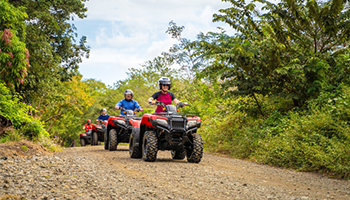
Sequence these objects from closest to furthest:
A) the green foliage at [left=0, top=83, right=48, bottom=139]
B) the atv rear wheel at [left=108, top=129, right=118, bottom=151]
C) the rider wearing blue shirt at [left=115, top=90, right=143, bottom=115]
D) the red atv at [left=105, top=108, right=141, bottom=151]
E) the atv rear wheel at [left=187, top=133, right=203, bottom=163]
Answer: the atv rear wheel at [left=187, top=133, right=203, bottom=163]
the green foliage at [left=0, top=83, right=48, bottom=139]
the red atv at [left=105, top=108, right=141, bottom=151]
the atv rear wheel at [left=108, top=129, right=118, bottom=151]
the rider wearing blue shirt at [left=115, top=90, right=143, bottom=115]

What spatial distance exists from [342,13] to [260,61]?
2953 mm

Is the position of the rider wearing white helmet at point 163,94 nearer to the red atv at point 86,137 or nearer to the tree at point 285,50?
the tree at point 285,50

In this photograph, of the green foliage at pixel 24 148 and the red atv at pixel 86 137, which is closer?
the green foliage at pixel 24 148

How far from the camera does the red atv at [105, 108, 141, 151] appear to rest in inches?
489

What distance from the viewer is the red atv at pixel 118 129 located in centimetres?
1242

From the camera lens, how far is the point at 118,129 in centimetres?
1333

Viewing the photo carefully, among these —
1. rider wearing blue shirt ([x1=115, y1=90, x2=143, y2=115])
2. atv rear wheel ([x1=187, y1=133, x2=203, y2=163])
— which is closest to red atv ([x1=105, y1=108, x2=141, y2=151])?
rider wearing blue shirt ([x1=115, y1=90, x2=143, y2=115])

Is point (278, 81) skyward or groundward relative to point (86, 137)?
skyward

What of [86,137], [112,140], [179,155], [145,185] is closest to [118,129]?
[112,140]

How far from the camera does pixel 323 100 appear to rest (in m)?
10.5

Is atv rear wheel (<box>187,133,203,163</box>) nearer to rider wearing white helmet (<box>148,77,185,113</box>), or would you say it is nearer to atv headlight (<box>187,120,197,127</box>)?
atv headlight (<box>187,120,197,127</box>)

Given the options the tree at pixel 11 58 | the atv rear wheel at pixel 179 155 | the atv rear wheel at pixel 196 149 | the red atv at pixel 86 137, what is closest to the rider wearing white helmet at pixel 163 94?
the atv rear wheel at pixel 179 155

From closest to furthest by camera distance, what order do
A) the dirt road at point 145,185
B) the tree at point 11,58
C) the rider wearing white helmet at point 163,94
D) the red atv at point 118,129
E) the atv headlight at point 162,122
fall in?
1. the dirt road at point 145,185
2. the atv headlight at point 162,122
3. the rider wearing white helmet at point 163,94
4. the tree at point 11,58
5. the red atv at point 118,129

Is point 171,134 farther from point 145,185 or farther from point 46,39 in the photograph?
point 46,39
